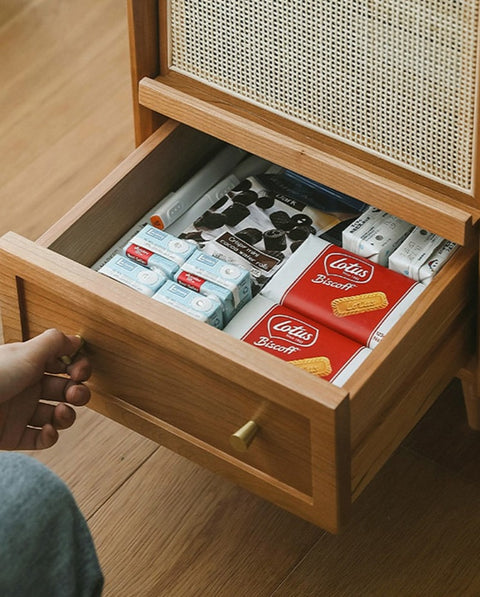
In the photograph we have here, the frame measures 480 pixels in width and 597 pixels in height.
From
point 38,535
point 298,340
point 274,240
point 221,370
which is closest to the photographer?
point 38,535

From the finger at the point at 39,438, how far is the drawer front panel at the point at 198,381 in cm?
7

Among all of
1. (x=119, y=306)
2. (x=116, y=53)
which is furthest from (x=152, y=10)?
(x=116, y=53)

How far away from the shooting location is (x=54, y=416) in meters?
1.14

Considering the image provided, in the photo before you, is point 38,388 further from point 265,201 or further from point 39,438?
point 265,201

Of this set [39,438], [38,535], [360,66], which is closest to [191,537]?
[39,438]

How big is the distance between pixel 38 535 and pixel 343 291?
1.40 feet

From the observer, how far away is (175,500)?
4.30 feet

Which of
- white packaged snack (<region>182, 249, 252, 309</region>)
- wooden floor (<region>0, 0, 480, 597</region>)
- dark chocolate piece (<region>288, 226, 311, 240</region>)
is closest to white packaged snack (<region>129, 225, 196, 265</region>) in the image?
white packaged snack (<region>182, 249, 252, 309</region>)

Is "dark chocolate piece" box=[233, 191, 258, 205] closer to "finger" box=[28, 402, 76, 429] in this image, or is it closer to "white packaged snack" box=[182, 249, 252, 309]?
"white packaged snack" box=[182, 249, 252, 309]

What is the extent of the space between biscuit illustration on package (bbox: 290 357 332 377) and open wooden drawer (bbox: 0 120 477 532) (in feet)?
0.21

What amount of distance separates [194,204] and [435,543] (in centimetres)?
46

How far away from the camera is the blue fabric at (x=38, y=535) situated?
84 cm

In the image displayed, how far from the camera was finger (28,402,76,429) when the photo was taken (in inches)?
44.4

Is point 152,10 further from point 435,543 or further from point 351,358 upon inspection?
point 435,543
